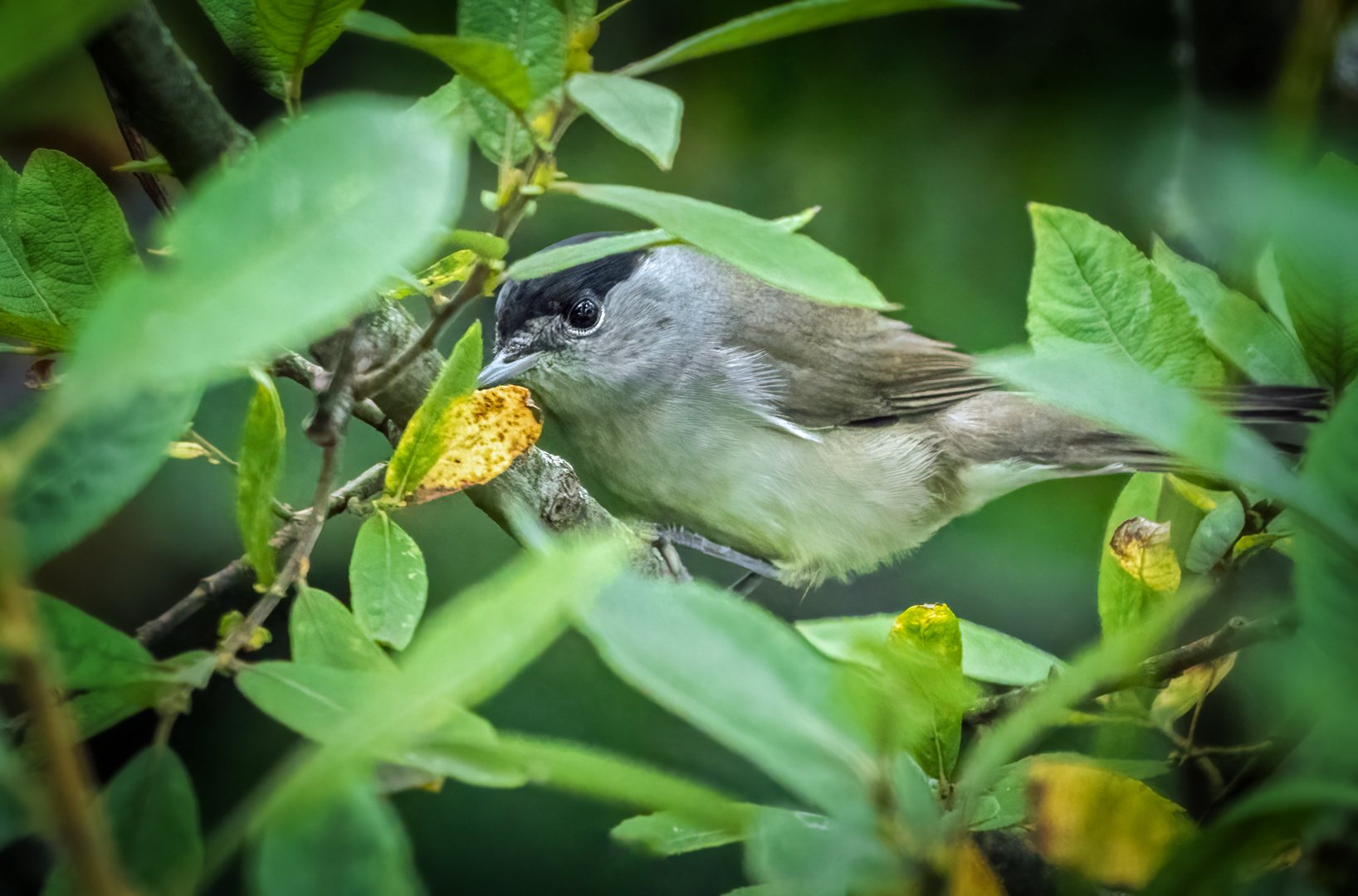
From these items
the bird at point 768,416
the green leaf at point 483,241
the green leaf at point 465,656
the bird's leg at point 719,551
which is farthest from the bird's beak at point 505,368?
the green leaf at point 465,656

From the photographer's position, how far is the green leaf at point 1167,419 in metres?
0.29

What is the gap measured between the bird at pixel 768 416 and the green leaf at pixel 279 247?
1025 millimetres

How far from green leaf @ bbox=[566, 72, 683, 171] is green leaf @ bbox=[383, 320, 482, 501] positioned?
15 centimetres

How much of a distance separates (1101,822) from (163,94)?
22.9 inches

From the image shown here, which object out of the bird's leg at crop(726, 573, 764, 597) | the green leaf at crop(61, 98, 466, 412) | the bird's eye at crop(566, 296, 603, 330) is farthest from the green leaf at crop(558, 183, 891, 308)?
the bird's leg at crop(726, 573, 764, 597)

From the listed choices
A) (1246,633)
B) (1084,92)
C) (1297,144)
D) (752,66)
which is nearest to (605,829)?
(1246,633)

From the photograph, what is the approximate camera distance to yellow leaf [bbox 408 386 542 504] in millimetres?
549

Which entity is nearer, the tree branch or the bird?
the tree branch

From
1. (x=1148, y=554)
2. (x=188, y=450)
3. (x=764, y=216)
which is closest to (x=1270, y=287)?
(x=1148, y=554)

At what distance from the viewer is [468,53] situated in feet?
1.13

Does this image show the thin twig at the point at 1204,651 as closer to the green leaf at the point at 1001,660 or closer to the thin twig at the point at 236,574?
the green leaf at the point at 1001,660

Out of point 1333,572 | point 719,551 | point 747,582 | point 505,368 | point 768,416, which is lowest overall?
point 747,582

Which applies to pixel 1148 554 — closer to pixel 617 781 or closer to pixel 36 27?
pixel 617 781

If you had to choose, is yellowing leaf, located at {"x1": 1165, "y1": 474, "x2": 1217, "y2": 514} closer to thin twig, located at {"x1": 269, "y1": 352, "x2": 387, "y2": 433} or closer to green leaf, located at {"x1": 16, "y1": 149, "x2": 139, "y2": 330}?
thin twig, located at {"x1": 269, "y1": 352, "x2": 387, "y2": 433}
